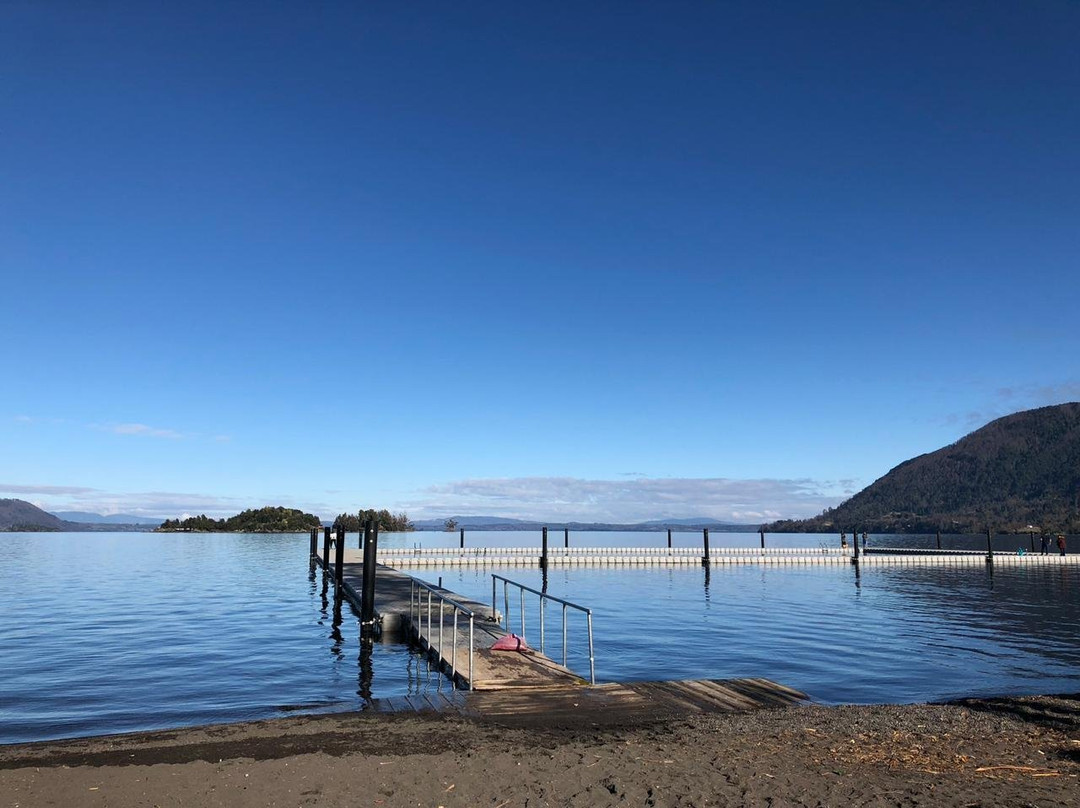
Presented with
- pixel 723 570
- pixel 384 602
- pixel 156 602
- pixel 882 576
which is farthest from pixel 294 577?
pixel 882 576

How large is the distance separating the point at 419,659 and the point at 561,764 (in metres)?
12.2

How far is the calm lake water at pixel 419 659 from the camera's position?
16734 mm

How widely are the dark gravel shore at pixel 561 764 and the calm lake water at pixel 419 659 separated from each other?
16.5ft

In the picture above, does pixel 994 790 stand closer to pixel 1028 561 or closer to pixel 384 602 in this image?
pixel 384 602

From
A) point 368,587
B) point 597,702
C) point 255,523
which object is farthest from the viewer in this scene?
point 255,523

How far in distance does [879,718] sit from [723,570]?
5152 centimetres

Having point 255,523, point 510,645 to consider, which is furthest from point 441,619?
point 255,523

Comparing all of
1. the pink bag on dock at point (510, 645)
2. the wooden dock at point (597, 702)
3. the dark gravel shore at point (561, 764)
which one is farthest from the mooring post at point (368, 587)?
the dark gravel shore at point (561, 764)

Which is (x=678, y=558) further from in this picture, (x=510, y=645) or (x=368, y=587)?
(x=510, y=645)

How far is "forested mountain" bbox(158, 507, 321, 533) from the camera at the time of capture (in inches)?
6988

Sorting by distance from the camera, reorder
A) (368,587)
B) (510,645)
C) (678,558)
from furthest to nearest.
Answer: (678,558)
(368,587)
(510,645)

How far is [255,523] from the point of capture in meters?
180

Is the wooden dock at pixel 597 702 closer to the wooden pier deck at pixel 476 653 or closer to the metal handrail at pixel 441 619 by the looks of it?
the wooden pier deck at pixel 476 653

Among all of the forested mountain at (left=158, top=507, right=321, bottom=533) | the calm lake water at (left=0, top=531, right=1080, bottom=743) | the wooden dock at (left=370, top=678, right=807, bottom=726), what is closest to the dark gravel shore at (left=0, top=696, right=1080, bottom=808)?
the wooden dock at (left=370, top=678, right=807, bottom=726)
